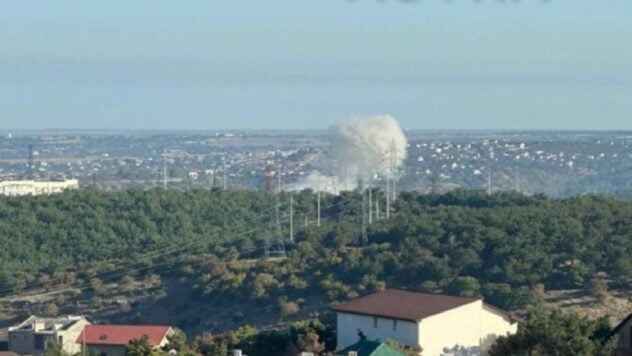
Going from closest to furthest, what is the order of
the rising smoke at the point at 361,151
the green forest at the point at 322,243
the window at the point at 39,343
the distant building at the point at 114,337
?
the distant building at the point at 114,337, the window at the point at 39,343, the green forest at the point at 322,243, the rising smoke at the point at 361,151

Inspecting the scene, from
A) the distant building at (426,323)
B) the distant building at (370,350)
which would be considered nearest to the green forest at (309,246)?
the distant building at (426,323)

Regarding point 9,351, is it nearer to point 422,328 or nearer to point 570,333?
point 422,328

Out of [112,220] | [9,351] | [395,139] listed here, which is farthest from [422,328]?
[395,139]

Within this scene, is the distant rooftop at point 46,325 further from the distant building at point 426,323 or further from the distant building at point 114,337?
the distant building at point 426,323

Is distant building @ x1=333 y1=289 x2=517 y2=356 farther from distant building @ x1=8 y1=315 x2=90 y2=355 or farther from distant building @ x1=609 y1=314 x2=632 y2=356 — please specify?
distant building @ x1=8 y1=315 x2=90 y2=355

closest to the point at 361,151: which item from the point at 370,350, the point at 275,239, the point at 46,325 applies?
the point at 275,239

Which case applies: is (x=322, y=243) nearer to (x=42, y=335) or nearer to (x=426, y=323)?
(x=42, y=335)
